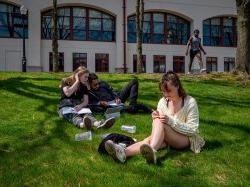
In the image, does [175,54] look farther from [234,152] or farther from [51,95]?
[234,152]

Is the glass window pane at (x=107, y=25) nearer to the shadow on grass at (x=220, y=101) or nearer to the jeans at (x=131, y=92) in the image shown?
the shadow on grass at (x=220, y=101)

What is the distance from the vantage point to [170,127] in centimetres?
680

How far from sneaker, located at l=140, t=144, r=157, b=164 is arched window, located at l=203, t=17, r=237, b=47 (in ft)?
125

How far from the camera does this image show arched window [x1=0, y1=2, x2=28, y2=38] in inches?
1469

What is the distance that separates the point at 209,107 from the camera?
11.7 metres

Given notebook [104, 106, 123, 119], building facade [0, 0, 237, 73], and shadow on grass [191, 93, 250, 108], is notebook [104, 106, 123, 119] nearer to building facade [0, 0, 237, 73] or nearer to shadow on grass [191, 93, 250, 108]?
shadow on grass [191, 93, 250, 108]

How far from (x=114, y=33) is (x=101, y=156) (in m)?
34.0

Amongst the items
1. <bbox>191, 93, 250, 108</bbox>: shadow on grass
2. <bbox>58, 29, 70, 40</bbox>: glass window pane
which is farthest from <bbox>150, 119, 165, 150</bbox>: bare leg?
<bbox>58, 29, 70, 40</bbox>: glass window pane

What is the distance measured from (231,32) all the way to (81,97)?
3717cm

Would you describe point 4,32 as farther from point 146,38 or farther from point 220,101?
point 220,101

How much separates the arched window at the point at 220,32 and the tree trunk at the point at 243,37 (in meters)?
25.6

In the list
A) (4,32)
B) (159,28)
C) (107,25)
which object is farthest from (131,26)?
(4,32)

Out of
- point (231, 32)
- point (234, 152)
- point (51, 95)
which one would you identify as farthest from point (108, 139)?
point (231, 32)

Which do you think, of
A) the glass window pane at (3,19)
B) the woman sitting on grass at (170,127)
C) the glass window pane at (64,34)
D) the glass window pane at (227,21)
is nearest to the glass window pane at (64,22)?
the glass window pane at (64,34)
